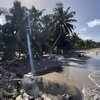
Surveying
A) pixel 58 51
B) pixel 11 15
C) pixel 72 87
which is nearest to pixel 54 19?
pixel 58 51

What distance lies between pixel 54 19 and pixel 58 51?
7.68m

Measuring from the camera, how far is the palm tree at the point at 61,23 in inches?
1697

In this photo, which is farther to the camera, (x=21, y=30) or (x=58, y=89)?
(x=21, y=30)

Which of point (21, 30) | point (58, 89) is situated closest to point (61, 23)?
point (21, 30)

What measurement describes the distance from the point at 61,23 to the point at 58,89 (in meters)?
28.5

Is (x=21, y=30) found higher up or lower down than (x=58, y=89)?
higher up

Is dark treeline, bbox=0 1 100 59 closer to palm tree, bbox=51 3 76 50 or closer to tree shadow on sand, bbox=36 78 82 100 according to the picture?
palm tree, bbox=51 3 76 50

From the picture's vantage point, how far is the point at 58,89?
631 inches

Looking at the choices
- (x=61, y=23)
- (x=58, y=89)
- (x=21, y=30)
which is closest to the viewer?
(x=58, y=89)

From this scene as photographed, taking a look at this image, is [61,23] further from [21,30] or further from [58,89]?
[58,89]

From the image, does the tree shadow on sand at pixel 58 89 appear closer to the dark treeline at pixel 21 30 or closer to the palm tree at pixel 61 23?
the dark treeline at pixel 21 30

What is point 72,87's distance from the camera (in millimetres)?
16234

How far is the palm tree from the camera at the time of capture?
43094 mm

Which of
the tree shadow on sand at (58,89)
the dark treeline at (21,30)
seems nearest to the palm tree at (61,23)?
the dark treeline at (21,30)
